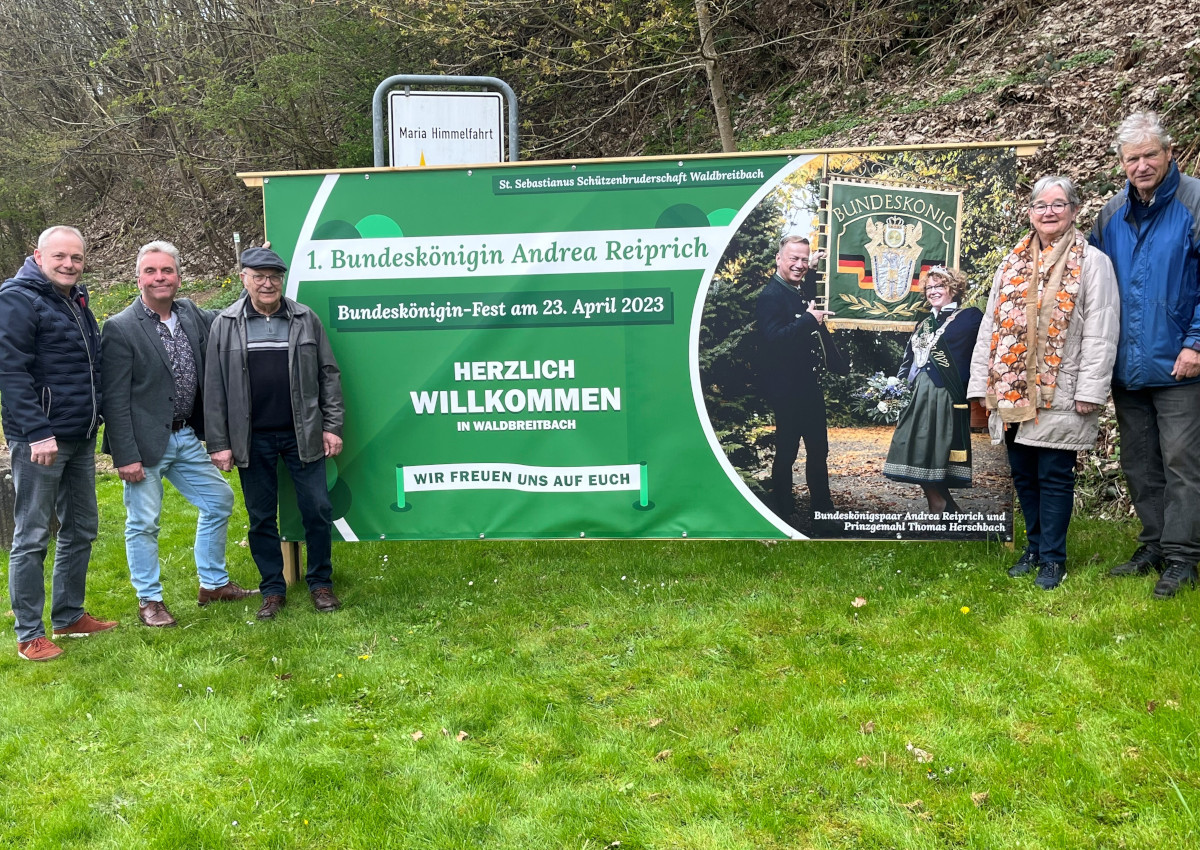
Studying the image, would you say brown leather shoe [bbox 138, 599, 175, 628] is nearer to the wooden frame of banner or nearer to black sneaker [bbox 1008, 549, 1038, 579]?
the wooden frame of banner

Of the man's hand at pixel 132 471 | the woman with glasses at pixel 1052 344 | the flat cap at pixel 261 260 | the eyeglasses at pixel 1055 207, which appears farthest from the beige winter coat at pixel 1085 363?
the man's hand at pixel 132 471

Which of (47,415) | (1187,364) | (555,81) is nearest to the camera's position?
(1187,364)

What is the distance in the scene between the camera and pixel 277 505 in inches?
207

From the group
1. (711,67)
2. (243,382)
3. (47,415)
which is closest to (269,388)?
(243,382)

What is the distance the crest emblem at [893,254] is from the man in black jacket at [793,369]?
31cm

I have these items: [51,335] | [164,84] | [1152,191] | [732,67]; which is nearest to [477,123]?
[51,335]

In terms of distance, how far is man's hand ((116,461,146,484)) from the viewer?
4.96 m

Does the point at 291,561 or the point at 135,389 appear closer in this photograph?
the point at 135,389

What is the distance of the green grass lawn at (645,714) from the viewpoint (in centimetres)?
309

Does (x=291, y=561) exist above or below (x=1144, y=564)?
below

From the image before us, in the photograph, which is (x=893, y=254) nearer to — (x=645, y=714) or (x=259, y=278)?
(x=645, y=714)

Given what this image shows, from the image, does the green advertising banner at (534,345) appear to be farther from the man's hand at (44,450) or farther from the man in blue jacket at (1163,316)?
the man's hand at (44,450)

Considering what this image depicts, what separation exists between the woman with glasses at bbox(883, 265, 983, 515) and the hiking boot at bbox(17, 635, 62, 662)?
4455mm

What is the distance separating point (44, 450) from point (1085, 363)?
4.99 meters
